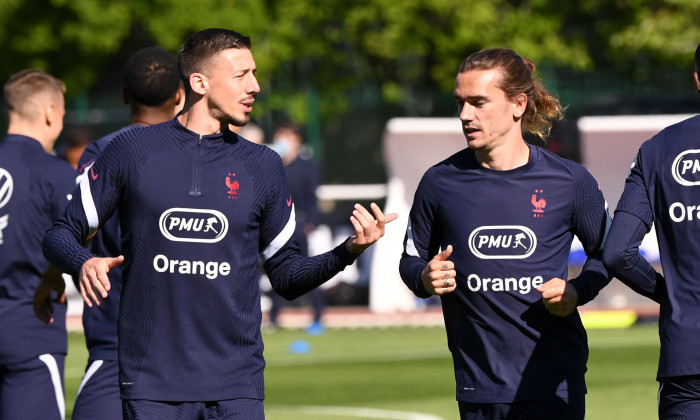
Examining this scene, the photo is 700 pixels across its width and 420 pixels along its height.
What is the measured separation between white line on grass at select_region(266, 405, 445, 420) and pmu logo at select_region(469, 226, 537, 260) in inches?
211

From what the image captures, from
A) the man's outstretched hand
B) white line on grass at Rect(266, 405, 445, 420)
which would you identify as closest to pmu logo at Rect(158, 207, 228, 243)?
the man's outstretched hand

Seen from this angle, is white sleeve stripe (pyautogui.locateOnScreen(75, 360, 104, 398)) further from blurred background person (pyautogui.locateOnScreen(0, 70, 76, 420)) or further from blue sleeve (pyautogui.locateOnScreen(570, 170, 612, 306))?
blue sleeve (pyautogui.locateOnScreen(570, 170, 612, 306))

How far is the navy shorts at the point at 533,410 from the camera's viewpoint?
19.7ft

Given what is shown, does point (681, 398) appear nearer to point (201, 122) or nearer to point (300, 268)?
point (300, 268)

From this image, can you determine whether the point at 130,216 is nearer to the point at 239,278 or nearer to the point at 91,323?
the point at 239,278

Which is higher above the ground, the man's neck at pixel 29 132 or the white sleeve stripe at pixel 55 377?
the man's neck at pixel 29 132

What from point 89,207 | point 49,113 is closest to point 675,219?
point 89,207

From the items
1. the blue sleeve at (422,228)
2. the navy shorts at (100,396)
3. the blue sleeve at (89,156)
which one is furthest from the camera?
the blue sleeve at (89,156)

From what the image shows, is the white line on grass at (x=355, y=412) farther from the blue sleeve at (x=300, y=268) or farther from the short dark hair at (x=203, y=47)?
the short dark hair at (x=203, y=47)

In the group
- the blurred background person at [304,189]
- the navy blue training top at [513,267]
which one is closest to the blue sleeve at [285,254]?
the navy blue training top at [513,267]

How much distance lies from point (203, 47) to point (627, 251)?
6.69ft

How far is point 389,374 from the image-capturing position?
1426 cm

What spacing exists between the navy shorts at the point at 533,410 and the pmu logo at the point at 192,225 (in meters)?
1.35

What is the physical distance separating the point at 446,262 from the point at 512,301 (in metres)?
0.40
